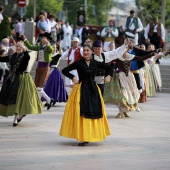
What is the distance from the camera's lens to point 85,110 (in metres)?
12.6

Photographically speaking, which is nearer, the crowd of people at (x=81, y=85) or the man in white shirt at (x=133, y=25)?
the crowd of people at (x=81, y=85)

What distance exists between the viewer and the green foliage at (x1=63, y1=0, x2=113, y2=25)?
328 ft

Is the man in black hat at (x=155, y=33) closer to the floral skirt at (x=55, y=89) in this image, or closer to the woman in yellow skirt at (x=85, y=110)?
the floral skirt at (x=55, y=89)

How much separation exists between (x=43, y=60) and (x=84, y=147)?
22.5ft

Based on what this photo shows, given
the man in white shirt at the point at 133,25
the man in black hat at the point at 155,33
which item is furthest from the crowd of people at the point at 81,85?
the man in black hat at the point at 155,33

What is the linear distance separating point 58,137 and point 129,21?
15.1 m

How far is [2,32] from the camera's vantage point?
1160 inches

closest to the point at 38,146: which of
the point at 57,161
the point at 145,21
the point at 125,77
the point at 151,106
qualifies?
the point at 57,161

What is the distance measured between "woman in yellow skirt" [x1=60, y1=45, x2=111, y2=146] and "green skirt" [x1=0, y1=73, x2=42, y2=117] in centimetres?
233

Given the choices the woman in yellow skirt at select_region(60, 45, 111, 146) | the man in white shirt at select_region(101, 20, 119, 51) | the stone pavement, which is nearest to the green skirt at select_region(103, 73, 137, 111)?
the stone pavement

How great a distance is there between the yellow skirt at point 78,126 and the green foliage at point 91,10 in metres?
84.2

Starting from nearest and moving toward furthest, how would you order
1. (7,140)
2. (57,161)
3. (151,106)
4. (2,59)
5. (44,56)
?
(57,161)
(7,140)
(2,59)
(44,56)
(151,106)

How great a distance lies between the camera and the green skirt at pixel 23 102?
1505 centimetres

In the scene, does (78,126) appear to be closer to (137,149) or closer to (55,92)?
(137,149)
